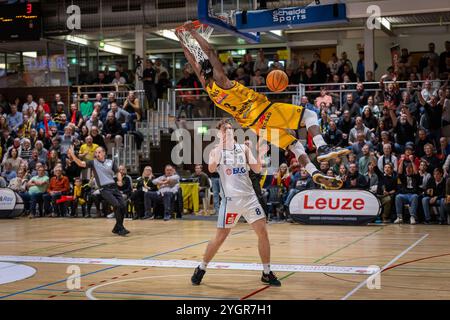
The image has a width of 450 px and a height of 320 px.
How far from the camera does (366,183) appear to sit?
1750cm

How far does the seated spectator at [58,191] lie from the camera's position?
2045 cm

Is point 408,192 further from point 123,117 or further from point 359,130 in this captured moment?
point 123,117

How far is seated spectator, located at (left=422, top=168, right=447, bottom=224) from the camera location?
16812 millimetres

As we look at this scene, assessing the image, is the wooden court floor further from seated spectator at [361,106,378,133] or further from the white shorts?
seated spectator at [361,106,378,133]

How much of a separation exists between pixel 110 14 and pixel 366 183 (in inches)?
481

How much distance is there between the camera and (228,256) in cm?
1195

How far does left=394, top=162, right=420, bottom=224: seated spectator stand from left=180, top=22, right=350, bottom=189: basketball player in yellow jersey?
823 centimetres

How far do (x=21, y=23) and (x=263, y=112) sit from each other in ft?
60.1

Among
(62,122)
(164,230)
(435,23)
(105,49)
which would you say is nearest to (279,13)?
(164,230)

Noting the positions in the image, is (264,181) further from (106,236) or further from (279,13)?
(279,13)

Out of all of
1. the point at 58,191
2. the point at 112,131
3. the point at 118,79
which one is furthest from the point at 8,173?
the point at 118,79

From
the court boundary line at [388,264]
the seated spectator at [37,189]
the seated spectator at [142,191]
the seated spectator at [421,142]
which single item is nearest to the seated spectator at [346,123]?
the seated spectator at [421,142]

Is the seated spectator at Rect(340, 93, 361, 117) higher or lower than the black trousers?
higher

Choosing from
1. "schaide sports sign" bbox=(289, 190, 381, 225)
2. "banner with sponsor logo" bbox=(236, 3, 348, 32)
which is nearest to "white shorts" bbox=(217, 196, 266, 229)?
"banner with sponsor logo" bbox=(236, 3, 348, 32)
